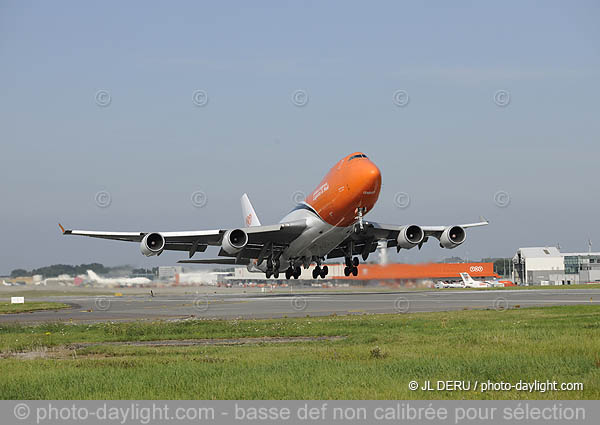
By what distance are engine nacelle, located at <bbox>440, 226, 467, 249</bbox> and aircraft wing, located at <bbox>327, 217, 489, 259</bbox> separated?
0.33m

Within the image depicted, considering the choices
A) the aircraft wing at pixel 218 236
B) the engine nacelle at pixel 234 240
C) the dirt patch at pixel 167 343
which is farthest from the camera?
the aircraft wing at pixel 218 236

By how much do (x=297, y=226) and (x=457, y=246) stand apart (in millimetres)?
11289

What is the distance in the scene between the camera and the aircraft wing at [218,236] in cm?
4512

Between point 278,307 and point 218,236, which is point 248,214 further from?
point 218,236

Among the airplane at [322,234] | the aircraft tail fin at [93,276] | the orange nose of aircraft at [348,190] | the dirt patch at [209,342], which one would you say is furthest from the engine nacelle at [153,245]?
the aircraft tail fin at [93,276]

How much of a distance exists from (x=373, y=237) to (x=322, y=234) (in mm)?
6849

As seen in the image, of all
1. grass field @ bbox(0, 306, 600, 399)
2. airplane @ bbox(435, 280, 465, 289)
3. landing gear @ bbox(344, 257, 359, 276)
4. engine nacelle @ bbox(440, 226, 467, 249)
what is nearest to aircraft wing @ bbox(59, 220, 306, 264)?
landing gear @ bbox(344, 257, 359, 276)

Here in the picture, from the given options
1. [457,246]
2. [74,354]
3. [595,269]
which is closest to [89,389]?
[74,354]

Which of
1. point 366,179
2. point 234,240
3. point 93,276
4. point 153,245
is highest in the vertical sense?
point 366,179

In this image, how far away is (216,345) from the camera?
1031 inches

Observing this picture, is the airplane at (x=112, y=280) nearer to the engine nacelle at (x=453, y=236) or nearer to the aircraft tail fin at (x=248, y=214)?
the aircraft tail fin at (x=248, y=214)

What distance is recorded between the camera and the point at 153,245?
4350 centimetres

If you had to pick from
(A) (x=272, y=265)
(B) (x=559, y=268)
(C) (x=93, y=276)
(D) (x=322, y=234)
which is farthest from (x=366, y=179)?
(B) (x=559, y=268)

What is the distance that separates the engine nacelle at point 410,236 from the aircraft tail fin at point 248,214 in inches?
1032
